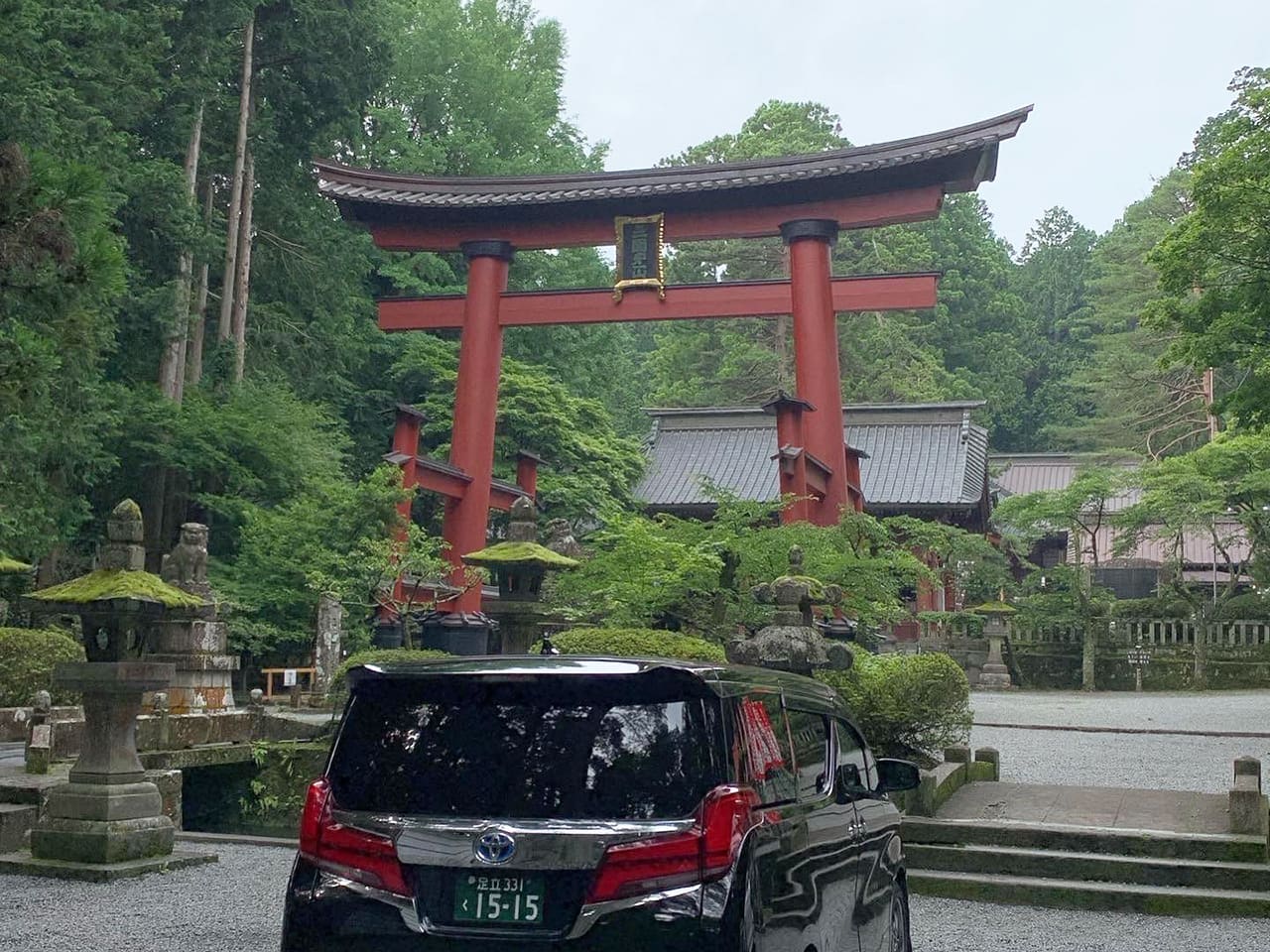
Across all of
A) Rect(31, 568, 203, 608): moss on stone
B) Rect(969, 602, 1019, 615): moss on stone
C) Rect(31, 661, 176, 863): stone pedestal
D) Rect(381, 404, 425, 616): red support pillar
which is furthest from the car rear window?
Rect(969, 602, 1019, 615): moss on stone

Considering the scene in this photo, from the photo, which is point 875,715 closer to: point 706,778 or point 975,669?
point 706,778

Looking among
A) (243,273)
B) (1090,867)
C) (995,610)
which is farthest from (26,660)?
(995,610)

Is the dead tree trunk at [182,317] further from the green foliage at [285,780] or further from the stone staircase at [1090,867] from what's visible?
the stone staircase at [1090,867]

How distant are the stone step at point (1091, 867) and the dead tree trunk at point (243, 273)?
21145mm

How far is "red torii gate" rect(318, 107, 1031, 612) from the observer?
71.4 feet

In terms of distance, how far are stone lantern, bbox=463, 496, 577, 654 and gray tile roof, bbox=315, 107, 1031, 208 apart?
8.77 m

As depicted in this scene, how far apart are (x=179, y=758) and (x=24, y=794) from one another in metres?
4.36

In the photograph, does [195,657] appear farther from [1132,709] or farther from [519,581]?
[1132,709]

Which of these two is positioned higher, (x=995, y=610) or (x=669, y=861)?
(x=995, y=610)

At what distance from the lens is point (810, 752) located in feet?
16.5

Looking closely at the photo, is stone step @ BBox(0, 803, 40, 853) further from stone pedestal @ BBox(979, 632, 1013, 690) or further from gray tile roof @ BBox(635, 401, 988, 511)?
gray tile roof @ BBox(635, 401, 988, 511)

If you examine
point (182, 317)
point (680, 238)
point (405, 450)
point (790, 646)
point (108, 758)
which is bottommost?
point (108, 758)

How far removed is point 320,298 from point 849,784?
28.5 meters

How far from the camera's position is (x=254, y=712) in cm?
1714
